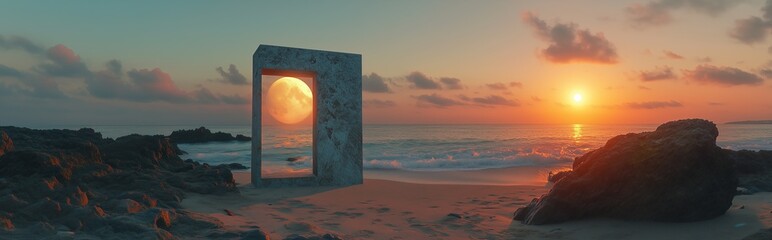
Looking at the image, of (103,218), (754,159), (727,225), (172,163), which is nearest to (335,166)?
(172,163)

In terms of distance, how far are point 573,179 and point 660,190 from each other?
99cm

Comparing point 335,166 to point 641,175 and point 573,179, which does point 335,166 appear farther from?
point 641,175

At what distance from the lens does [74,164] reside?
7.84 meters

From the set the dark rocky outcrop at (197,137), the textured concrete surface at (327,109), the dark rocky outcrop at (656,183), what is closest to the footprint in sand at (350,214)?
the dark rocky outcrop at (656,183)

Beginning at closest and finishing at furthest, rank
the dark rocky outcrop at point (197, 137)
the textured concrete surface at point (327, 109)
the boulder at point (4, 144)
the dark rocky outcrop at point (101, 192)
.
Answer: the dark rocky outcrop at point (101, 192) → the boulder at point (4, 144) → the textured concrete surface at point (327, 109) → the dark rocky outcrop at point (197, 137)

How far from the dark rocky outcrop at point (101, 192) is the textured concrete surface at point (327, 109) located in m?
1.83

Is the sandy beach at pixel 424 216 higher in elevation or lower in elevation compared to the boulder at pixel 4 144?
lower

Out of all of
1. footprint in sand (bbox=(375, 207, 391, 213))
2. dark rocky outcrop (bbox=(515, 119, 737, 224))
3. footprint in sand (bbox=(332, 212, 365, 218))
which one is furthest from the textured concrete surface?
dark rocky outcrop (bbox=(515, 119, 737, 224))

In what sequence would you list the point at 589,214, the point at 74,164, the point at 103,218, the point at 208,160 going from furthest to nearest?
the point at 208,160 < the point at 74,164 < the point at 589,214 < the point at 103,218

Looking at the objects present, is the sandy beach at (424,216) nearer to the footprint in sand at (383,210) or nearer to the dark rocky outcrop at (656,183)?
the footprint in sand at (383,210)

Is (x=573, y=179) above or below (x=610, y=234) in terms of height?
above

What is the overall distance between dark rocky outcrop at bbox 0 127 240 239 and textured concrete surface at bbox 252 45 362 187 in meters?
1.83

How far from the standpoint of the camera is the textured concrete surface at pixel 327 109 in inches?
380

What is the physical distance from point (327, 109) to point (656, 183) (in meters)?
6.56
